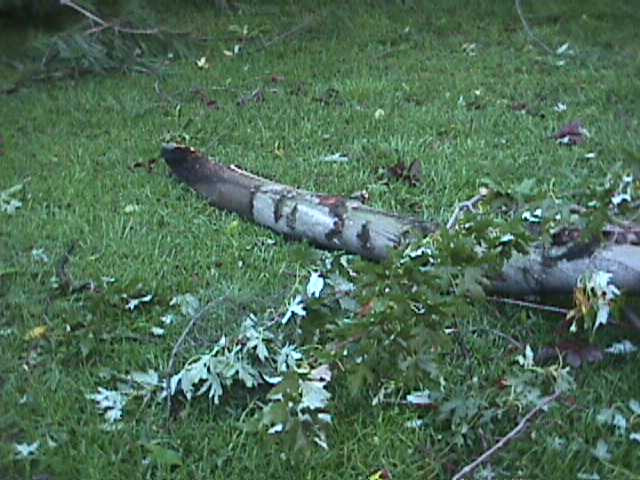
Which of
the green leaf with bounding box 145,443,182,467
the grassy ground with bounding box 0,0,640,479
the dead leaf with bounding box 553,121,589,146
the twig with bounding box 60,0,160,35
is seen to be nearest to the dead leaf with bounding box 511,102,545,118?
the grassy ground with bounding box 0,0,640,479

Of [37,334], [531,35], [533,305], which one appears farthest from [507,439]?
[531,35]

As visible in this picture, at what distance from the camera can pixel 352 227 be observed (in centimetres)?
402

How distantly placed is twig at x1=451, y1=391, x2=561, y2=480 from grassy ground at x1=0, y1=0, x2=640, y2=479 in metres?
0.04

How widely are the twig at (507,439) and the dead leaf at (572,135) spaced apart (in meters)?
2.75

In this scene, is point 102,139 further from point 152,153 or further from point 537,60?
point 537,60

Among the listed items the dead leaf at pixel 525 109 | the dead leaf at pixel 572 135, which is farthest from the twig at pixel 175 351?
the dead leaf at pixel 525 109

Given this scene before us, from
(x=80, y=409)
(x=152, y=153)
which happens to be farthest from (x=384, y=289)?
(x=152, y=153)

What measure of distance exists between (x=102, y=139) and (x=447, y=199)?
7.12ft

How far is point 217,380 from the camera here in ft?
10.5

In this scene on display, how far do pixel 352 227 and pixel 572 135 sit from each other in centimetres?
205

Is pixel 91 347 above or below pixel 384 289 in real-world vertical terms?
below

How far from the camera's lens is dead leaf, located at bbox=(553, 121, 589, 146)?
220 inches

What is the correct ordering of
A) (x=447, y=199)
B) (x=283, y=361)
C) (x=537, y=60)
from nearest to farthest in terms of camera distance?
(x=283, y=361)
(x=447, y=199)
(x=537, y=60)

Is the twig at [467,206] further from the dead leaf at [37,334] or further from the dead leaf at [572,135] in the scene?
the dead leaf at [572,135]
